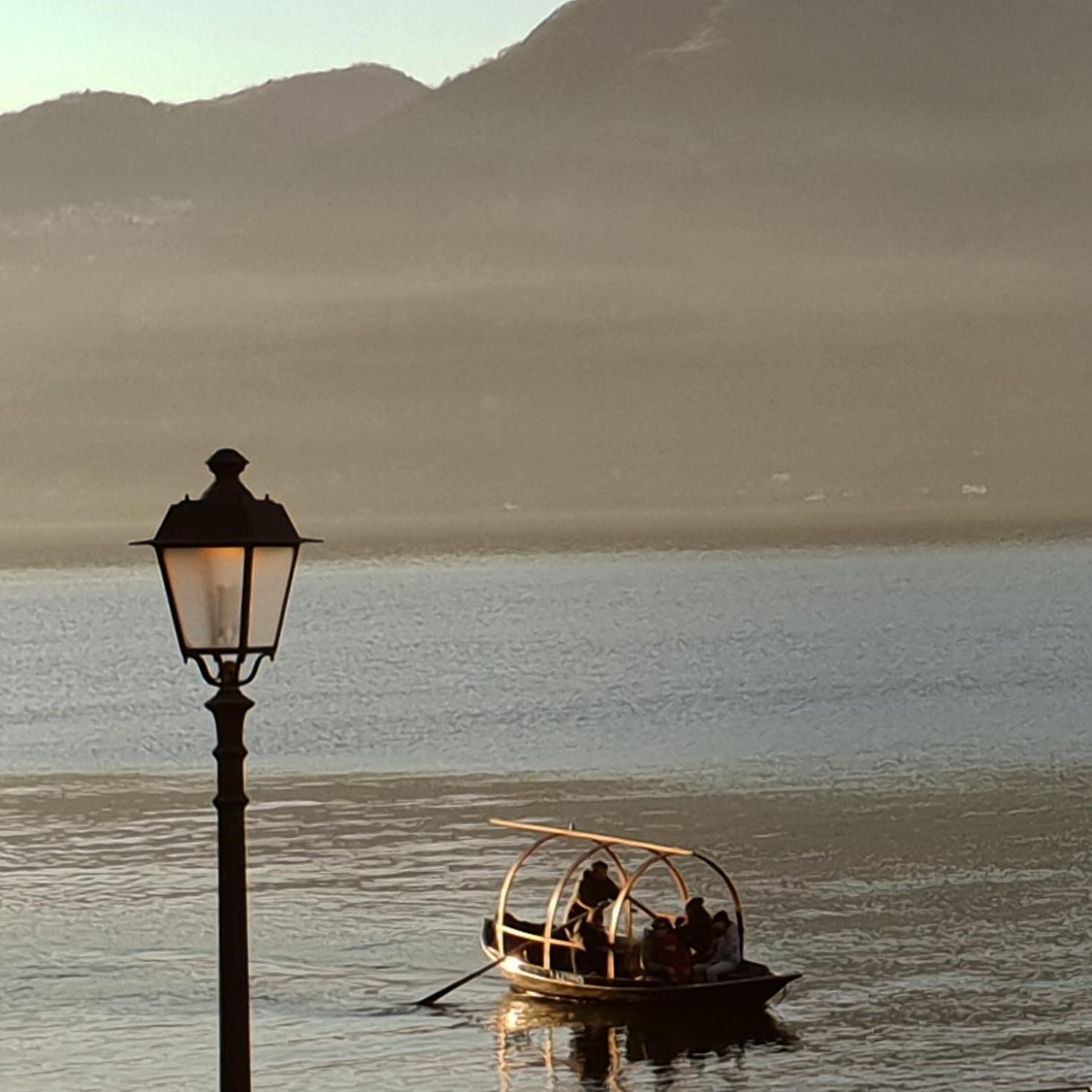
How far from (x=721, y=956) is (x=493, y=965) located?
4120 mm

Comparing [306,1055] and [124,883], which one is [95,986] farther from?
[124,883]

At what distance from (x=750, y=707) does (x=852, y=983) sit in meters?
66.4

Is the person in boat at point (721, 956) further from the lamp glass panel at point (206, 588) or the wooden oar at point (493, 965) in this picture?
the lamp glass panel at point (206, 588)

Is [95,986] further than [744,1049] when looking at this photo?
Yes

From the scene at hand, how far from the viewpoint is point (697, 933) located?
3259 centimetres

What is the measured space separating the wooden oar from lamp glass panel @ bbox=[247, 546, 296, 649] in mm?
25169

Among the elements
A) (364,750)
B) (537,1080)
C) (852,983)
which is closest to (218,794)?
(537,1080)

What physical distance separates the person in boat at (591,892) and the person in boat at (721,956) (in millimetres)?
2068

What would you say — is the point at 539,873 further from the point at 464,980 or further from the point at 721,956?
the point at 721,956

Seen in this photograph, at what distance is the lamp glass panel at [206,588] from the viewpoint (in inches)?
337

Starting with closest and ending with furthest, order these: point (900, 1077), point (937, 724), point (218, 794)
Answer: point (218, 794) → point (900, 1077) → point (937, 724)

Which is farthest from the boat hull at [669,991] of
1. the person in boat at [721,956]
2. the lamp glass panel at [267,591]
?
the lamp glass panel at [267,591]

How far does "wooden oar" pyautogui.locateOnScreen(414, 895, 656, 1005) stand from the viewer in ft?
111

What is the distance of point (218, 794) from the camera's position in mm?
8680
